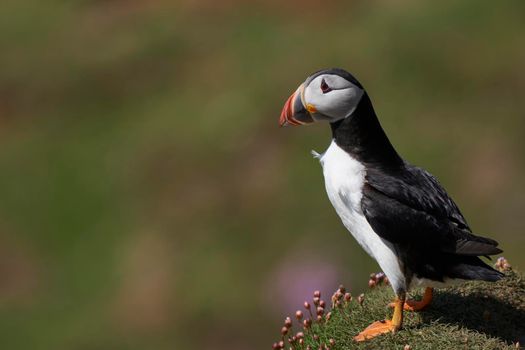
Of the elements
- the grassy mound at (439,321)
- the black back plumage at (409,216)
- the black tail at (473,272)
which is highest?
the black back plumage at (409,216)

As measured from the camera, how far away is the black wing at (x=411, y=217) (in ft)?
22.8

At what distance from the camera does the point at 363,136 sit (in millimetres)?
7137

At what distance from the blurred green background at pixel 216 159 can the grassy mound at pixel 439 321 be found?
6.87 meters

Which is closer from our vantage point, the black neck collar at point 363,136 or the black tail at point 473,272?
the black tail at point 473,272

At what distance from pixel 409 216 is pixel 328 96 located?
1075 millimetres

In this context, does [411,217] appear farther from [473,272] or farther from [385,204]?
[473,272]

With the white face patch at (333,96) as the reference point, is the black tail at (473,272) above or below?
below

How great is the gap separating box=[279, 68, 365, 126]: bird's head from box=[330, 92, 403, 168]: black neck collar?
2.3 inches

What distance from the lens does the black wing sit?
6.95 meters

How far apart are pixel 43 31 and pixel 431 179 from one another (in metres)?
18.8

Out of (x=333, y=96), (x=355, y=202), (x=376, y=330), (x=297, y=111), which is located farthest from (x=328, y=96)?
(x=376, y=330)

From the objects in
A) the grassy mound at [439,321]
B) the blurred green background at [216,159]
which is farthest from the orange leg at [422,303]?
the blurred green background at [216,159]

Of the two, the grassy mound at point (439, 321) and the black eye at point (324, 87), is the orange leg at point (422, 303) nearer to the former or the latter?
the grassy mound at point (439, 321)

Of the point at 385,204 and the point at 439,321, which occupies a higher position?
the point at 385,204
